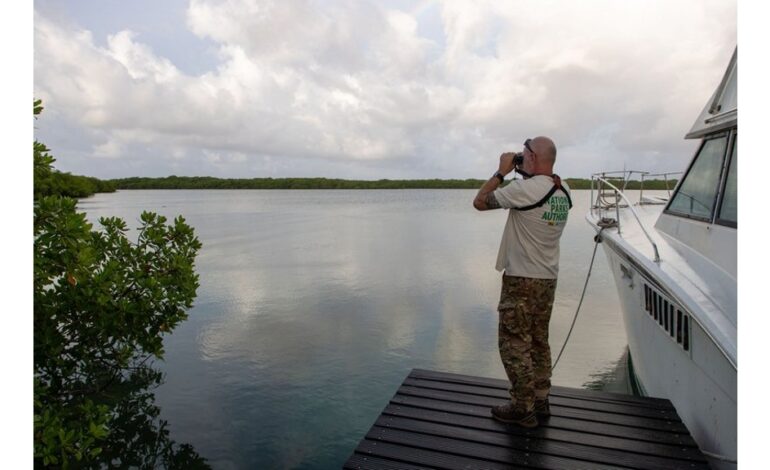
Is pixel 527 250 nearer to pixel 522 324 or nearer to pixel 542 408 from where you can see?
pixel 522 324

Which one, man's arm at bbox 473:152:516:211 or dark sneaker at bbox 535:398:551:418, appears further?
dark sneaker at bbox 535:398:551:418

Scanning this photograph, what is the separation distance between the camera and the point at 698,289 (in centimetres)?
366

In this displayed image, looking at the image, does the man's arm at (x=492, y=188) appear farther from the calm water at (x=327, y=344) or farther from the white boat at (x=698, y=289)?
the calm water at (x=327, y=344)

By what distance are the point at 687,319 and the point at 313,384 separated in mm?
4897

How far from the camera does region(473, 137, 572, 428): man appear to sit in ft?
12.3

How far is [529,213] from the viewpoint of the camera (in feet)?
12.4

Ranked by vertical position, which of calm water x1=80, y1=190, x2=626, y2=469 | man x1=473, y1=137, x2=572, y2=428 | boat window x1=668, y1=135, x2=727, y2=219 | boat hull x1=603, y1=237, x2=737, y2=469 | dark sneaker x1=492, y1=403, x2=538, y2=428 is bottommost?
calm water x1=80, y1=190, x2=626, y2=469

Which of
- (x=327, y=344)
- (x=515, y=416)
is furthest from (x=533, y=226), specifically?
(x=327, y=344)

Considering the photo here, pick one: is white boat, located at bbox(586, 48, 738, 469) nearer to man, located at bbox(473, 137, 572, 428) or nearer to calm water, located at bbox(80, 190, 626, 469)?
man, located at bbox(473, 137, 572, 428)

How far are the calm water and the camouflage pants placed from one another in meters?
2.44

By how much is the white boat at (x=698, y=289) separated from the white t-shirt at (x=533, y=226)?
948 millimetres

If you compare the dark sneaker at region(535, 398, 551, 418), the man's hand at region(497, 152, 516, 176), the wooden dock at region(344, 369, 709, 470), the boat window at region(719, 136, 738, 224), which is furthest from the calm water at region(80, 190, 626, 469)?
the boat window at region(719, 136, 738, 224)

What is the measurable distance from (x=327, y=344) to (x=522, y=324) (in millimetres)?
5407
